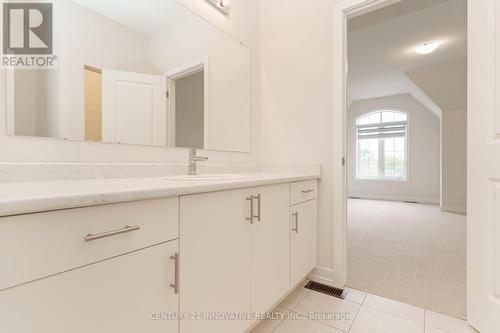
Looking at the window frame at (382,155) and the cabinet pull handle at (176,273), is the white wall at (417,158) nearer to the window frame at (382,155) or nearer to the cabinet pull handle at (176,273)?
the window frame at (382,155)

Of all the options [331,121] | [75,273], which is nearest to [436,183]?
[331,121]

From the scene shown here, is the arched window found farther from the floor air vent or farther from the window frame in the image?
the floor air vent

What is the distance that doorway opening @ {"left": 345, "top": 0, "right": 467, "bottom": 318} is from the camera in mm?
2021

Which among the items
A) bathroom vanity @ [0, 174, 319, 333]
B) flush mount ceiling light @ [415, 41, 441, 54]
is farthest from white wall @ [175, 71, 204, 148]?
flush mount ceiling light @ [415, 41, 441, 54]

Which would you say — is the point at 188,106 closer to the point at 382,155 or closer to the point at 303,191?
the point at 303,191

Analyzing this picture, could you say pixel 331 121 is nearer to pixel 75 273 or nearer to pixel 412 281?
pixel 412 281

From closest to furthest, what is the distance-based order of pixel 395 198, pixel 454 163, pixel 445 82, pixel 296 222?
pixel 296 222 < pixel 445 82 < pixel 454 163 < pixel 395 198

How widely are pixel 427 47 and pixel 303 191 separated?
3.25 m

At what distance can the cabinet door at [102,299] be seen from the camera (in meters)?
0.53

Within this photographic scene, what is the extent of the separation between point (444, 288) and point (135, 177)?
7.47ft

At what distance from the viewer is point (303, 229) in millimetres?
1672

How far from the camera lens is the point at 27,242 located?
0.53 meters

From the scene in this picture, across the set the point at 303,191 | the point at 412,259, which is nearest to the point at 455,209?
the point at 412,259

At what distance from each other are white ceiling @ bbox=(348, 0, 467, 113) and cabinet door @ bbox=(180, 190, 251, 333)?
8.56ft
